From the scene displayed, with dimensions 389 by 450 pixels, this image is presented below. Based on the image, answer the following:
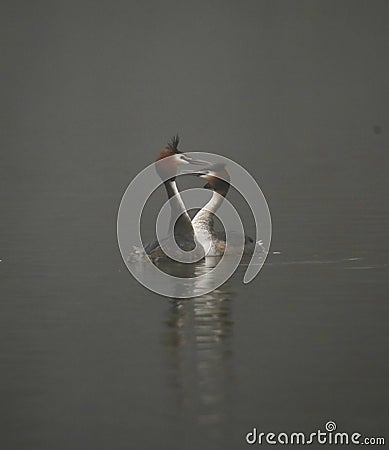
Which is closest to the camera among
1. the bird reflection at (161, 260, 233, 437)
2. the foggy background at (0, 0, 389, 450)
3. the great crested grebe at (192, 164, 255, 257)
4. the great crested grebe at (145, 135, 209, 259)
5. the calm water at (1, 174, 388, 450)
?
the calm water at (1, 174, 388, 450)

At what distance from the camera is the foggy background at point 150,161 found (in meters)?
7.64

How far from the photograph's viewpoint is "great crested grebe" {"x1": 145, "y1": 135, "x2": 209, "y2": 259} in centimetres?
1167

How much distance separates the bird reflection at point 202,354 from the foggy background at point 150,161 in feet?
0.30

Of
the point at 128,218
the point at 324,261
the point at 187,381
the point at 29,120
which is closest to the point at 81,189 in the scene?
the point at 128,218

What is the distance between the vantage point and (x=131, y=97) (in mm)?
36469

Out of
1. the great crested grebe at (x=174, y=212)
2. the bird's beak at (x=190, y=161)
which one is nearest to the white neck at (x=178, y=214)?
the great crested grebe at (x=174, y=212)

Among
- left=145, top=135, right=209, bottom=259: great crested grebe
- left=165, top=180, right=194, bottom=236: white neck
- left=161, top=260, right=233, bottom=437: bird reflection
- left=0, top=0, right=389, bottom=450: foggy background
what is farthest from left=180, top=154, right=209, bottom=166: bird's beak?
left=161, top=260, right=233, bottom=437: bird reflection

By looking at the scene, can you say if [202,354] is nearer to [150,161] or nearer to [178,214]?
[178,214]

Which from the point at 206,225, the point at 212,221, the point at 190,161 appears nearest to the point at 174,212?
the point at 206,225

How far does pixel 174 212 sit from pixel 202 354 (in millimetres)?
3520

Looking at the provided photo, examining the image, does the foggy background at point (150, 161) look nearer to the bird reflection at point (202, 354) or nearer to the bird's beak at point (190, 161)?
the bird reflection at point (202, 354)

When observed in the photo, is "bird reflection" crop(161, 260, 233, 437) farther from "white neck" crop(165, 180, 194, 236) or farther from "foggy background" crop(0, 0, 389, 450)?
"white neck" crop(165, 180, 194, 236)

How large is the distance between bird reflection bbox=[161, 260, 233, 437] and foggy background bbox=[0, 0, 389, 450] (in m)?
0.09

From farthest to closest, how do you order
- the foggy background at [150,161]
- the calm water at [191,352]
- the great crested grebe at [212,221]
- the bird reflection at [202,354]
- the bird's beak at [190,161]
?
the bird's beak at [190,161]
the great crested grebe at [212,221]
the foggy background at [150,161]
the bird reflection at [202,354]
the calm water at [191,352]
